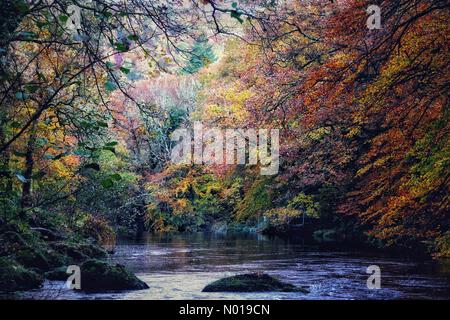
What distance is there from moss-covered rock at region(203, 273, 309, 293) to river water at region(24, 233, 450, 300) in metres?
0.31

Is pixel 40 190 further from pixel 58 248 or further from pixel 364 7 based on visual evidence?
pixel 364 7

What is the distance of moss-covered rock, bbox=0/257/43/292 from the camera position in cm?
1084

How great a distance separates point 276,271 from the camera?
14.7m

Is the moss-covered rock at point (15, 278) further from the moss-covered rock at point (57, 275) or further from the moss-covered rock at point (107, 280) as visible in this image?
the moss-covered rock at point (57, 275)

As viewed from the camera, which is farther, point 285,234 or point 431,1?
point 285,234

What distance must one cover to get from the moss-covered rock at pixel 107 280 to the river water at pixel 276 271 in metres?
0.41

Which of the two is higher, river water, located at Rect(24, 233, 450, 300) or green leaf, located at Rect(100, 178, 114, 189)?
green leaf, located at Rect(100, 178, 114, 189)

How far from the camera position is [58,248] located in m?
16.2

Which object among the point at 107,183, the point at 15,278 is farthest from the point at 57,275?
the point at 107,183

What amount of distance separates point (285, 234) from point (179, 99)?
14646 millimetres

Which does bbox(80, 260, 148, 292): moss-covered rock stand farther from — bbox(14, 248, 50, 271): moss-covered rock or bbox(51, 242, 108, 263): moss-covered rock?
bbox(51, 242, 108, 263): moss-covered rock

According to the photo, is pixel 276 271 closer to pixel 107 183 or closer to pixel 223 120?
pixel 107 183

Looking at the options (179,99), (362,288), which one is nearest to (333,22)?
(362,288)

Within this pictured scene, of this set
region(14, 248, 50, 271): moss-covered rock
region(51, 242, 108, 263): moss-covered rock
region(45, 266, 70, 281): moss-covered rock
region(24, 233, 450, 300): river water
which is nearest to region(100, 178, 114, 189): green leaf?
region(24, 233, 450, 300): river water
